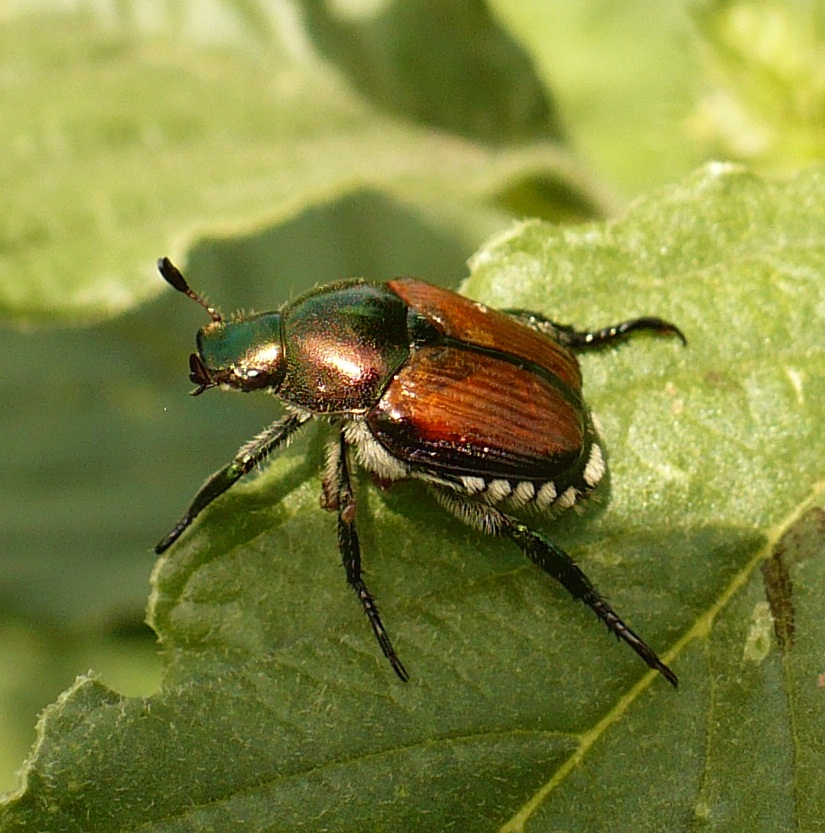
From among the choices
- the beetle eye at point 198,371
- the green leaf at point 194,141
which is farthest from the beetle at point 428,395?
the green leaf at point 194,141

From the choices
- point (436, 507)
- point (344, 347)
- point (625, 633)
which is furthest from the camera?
point (344, 347)

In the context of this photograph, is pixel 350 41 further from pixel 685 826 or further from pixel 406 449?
pixel 685 826

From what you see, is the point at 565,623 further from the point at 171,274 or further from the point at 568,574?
the point at 171,274

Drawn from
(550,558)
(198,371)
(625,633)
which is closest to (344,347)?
(198,371)

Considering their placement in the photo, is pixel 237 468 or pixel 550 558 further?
pixel 237 468

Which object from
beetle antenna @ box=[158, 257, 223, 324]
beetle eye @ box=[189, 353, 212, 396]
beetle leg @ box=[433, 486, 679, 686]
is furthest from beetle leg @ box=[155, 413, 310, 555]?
beetle leg @ box=[433, 486, 679, 686]

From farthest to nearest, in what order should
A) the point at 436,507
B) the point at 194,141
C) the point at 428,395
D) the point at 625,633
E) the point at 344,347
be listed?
the point at 194,141
the point at 344,347
the point at 428,395
the point at 436,507
the point at 625,633
